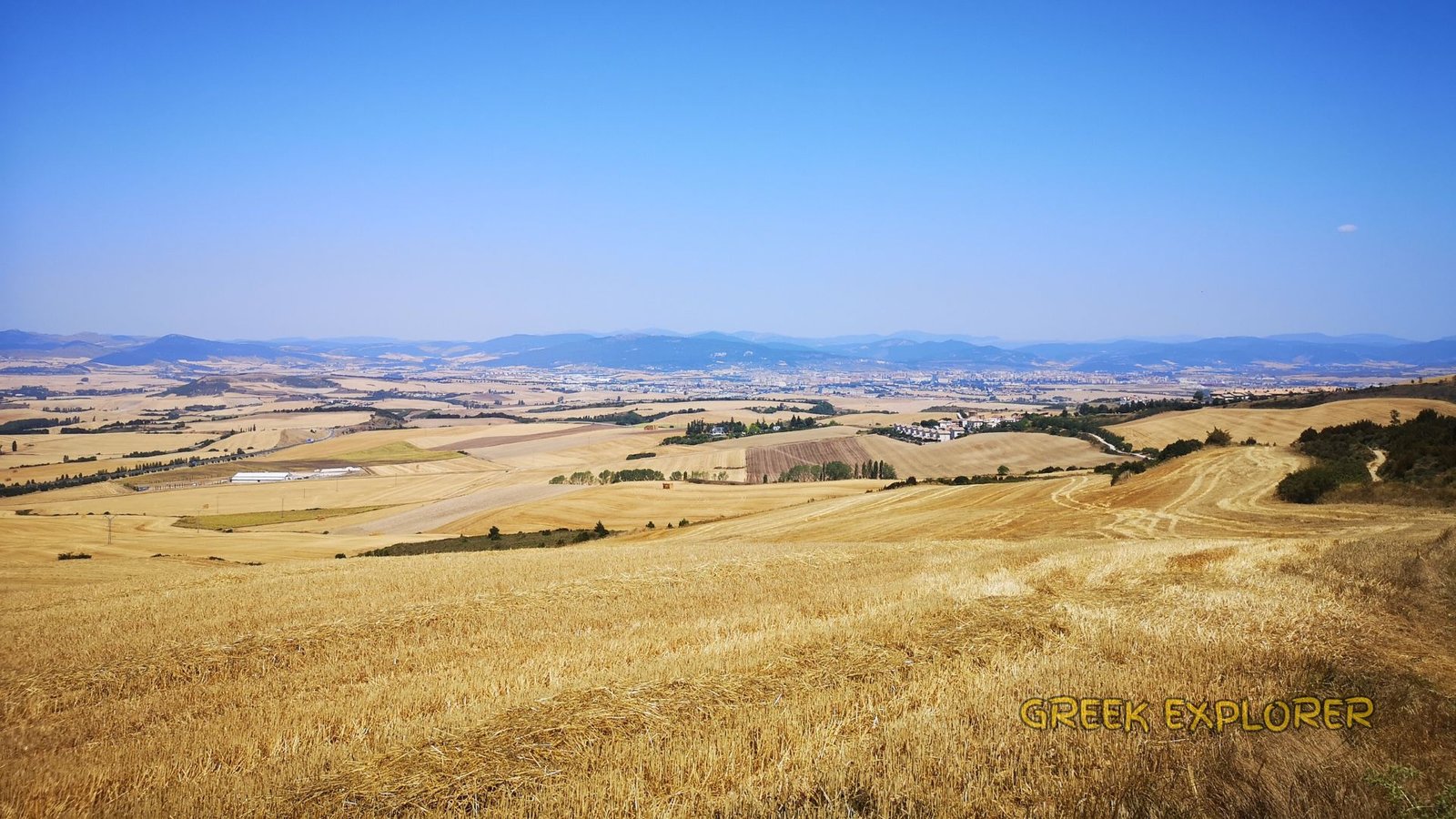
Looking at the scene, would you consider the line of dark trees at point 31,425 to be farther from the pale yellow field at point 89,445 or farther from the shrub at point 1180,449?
the shrub at point 1180,449

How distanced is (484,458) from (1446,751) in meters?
119

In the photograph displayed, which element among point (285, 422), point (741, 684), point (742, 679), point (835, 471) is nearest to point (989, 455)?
point (835, 471)

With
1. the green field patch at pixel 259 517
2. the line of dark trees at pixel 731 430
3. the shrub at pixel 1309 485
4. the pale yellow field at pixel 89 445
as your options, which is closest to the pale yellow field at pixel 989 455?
the line of dark trees at pixel 731 430

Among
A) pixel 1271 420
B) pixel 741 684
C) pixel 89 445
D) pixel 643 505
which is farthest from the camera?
pixel 89 445

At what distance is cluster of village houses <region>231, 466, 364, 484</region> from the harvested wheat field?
295 feet

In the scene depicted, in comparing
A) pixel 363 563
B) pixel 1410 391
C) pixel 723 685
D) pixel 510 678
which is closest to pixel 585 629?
pixel 510 678

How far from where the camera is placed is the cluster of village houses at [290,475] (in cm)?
9575

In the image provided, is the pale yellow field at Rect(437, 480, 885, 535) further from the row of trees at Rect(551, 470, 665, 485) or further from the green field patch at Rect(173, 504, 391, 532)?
the green field patch at Rect(173, 504, 391, 532)

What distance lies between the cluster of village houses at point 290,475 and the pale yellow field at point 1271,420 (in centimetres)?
10290

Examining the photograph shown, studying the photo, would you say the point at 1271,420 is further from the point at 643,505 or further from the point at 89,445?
the point at 89,445

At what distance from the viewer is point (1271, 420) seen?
242 ft

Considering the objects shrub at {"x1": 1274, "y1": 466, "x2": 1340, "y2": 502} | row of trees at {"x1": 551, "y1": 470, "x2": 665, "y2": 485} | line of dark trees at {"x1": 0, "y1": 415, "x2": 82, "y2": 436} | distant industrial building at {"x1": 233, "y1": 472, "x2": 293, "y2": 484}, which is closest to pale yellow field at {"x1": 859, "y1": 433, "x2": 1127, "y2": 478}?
row of trees at {"x1": 551, "y1": 470, "x2": 665, "y2": 485}

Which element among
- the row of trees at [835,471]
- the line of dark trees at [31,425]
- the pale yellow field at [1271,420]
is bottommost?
the line of dark trees at [31,425]

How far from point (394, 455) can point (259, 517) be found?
47.2 metres
